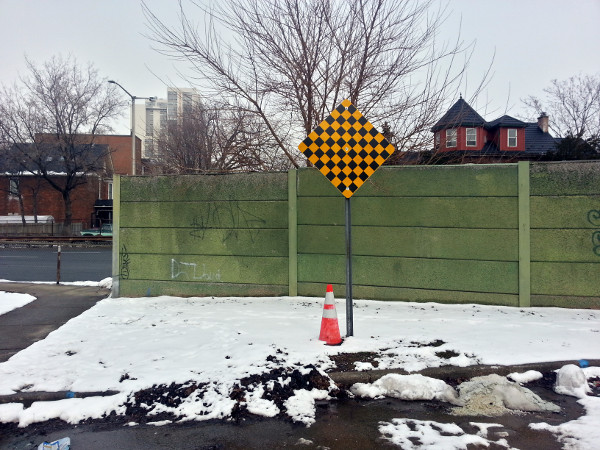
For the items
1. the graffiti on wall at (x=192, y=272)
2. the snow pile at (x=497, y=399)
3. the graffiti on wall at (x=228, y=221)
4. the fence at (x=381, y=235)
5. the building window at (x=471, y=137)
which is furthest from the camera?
the building window at (x=471, y=137)

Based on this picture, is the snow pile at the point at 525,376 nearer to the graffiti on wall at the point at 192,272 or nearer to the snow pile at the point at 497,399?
the snow pile at the point at 497,399

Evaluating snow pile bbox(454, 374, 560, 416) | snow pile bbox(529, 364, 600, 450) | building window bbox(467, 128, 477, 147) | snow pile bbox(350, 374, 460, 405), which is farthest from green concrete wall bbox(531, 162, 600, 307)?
snow pile bbox(350, 374, 460, 405)

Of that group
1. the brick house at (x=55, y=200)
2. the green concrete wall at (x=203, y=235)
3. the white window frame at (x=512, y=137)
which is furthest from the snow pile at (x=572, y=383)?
the brick house at (x=55, y=200)

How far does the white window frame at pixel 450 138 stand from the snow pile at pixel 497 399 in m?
5.00

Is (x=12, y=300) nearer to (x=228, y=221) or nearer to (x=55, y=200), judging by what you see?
(x=228, y=221)

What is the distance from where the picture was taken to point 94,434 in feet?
10.5

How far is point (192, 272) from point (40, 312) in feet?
8.74

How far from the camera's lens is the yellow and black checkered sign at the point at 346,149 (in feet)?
16.9

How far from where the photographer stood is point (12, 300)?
7.86 meters

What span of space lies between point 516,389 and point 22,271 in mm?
15495

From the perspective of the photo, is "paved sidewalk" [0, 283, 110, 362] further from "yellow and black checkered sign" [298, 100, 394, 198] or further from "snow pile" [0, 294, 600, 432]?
"yellow and black checkered sign" [298, 100, 394, 198]

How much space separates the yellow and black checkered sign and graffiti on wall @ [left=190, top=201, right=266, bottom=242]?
2.49 metres

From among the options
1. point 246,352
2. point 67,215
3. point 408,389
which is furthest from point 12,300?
point 67,215

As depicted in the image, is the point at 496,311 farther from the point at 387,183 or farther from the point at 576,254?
the point at 387,183
